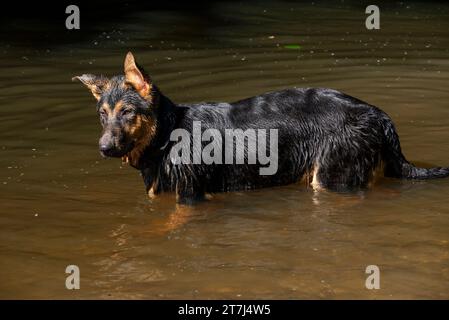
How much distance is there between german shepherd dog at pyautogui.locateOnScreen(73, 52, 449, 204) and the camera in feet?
26.2

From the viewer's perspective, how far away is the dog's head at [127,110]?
7758 millimetres

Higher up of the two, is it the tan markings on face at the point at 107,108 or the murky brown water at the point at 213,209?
the tan markings on face at the point at 107,108

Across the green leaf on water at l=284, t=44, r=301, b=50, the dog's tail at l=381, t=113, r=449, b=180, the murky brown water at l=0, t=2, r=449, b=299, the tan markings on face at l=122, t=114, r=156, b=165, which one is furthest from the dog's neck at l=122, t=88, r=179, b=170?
the green leaf on water at l=284, t=44, r=301, b=50

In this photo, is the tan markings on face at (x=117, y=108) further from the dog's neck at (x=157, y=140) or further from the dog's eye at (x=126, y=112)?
the dog's neck at (x=157, y=140)

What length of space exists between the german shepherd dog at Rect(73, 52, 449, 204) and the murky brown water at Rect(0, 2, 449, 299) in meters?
0.15

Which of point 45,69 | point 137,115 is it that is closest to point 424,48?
point 45,69

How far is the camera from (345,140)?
8.16 m

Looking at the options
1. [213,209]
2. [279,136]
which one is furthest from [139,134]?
[279,136]

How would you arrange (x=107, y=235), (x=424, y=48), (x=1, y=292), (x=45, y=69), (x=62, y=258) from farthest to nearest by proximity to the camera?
(x=424, y=48), (x=45, y=69), (x=107, y=235), (x=62, y=258), (x=1, y=292)

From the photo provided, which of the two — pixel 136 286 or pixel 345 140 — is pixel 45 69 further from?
pixel 136 286

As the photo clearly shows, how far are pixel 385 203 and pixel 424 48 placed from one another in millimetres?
7127

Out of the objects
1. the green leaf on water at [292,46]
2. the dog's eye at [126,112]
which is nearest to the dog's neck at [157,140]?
the dog's eye at [126,112]

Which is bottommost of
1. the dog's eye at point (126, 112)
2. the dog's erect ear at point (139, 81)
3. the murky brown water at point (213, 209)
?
the murky brown water at point (213, 209)

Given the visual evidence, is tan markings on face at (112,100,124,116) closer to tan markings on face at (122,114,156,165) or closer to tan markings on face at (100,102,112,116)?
tan markings on face at (100,102,112,116)
